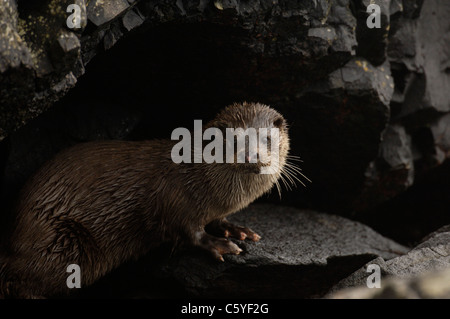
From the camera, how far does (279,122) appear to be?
3762 mm

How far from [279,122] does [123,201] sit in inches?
48.1

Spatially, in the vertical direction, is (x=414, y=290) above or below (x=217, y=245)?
below

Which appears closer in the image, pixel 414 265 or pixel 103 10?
pixel 103 10

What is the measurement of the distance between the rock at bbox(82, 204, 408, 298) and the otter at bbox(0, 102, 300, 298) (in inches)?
5.3

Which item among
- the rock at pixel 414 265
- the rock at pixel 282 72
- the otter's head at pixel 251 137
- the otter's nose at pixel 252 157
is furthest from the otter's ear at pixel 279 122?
the rock at pixel 414 265

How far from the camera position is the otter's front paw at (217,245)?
12.4ft

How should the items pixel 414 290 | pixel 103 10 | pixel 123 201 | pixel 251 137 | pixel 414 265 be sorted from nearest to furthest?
pixel 414 290
pixel 103 10
pixel 414 265
pixel 251 137
pixel 123 201

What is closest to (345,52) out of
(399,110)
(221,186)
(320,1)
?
(320,1)

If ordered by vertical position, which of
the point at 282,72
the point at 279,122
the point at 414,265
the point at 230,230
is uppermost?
the point at 282,72

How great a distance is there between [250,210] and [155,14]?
2108mm

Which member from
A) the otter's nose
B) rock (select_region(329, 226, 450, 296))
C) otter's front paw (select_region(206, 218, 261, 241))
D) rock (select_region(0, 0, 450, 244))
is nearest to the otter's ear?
the otter's nose

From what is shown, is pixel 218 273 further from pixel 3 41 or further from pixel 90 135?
pixel 3 41

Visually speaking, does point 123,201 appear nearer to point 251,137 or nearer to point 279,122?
point 251,137

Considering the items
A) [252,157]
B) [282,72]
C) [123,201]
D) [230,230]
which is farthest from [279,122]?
[123,201]
